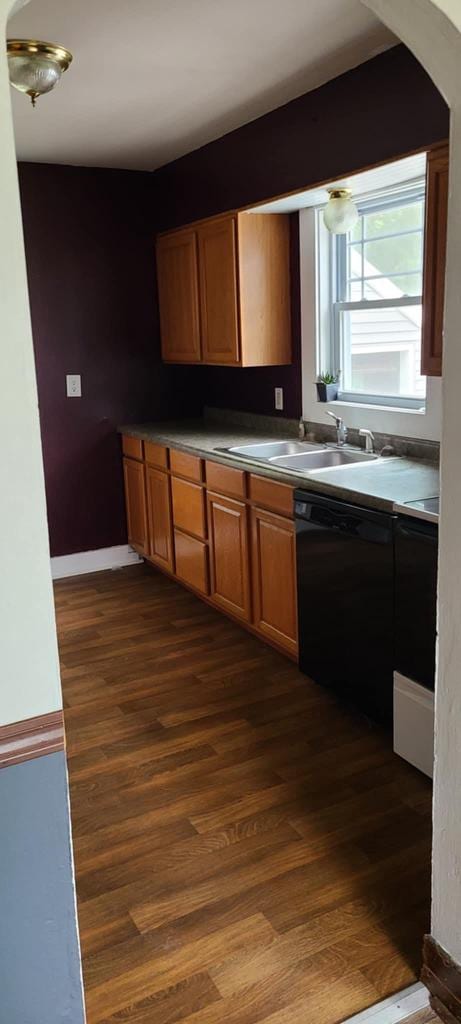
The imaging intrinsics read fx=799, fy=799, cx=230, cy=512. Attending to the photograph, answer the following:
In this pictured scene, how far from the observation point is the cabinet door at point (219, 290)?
3.89 meters

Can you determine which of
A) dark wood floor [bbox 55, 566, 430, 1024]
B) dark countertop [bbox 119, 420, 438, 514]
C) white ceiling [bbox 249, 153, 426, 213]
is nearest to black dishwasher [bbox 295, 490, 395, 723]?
dark countertop [bbox 119, 420, 438, 514]

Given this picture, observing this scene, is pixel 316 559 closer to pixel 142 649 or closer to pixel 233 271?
pixel 142 649

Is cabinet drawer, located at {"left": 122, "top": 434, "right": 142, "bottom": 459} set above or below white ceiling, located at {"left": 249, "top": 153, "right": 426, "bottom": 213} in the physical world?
below

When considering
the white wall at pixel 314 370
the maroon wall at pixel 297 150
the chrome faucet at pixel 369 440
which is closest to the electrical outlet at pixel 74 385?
the maroon wall at pixel 297 150

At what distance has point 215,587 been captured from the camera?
12.9ft

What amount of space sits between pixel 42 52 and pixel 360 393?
6.38ft

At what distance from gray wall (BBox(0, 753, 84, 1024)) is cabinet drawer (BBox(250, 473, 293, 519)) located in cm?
192

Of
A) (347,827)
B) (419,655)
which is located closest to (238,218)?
(419,655)

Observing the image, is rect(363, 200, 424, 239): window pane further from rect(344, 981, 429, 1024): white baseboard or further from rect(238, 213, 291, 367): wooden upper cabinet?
rect(344, 981, 429, 1024): white baseboard

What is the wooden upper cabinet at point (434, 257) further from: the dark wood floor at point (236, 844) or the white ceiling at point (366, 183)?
the dark wood floor at point (236, 844)

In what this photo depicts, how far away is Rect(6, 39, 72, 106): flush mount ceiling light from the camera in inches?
93.1

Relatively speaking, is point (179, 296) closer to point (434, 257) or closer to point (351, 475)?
point (351, 475)

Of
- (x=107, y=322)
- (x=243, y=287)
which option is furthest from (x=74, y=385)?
(x=243, y=287)

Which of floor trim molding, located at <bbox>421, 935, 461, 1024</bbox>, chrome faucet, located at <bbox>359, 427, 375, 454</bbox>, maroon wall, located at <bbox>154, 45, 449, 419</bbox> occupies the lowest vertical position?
floor trim molding, located at <bbox>421, 935, 461, 1024</bbox>
